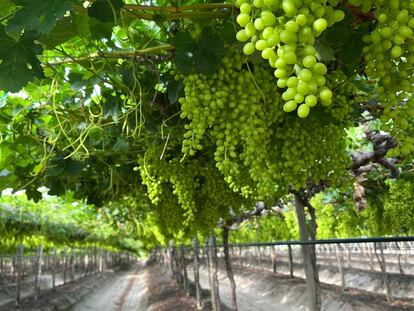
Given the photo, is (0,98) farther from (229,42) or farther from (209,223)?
(209,223)

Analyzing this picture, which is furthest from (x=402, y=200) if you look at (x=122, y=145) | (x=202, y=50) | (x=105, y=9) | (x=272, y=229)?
(x=272, y=229)

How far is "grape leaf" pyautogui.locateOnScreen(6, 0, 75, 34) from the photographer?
1.51 metres

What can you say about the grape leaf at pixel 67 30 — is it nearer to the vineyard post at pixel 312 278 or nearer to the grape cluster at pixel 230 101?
the grape cluster at pixel 230 101

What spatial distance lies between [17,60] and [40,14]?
1.97ft

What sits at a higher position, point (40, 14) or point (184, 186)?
point (40, 14)

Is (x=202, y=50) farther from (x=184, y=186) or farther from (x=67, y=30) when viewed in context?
(x=184, y=186)

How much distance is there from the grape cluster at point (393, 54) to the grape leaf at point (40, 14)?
98cm

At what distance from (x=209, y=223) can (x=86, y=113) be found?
2669 millimetres

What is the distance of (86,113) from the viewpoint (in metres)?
3.57

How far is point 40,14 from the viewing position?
1533 mm

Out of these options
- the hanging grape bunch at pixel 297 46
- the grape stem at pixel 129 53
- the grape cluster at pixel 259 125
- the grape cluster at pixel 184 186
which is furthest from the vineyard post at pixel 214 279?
the hanging grape bunch at pixel 297 46

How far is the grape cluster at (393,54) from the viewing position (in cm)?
121

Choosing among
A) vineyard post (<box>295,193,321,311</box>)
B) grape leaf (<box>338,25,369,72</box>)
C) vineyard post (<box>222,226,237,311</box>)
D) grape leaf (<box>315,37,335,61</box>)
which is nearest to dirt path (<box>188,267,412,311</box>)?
vineyard post (<box>222,226,237,311</box>)

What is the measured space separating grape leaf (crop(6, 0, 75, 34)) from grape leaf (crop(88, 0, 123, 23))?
28 cm
